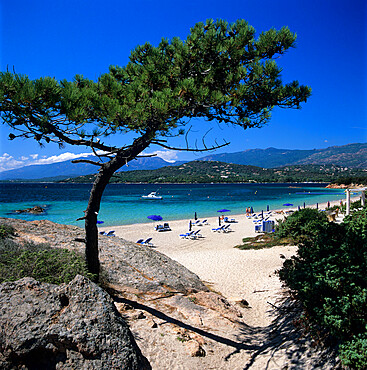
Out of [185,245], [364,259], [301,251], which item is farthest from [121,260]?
[185,245]

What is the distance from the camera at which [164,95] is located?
4008 millimetres

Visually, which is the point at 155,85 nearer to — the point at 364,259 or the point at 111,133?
the point at 111,133

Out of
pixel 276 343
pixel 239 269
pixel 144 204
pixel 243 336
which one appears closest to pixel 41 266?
pixel 243 336

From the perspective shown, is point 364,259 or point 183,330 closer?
point 364,259

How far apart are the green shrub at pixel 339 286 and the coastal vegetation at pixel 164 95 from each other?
2501 mm

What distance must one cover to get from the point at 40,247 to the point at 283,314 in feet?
17.5

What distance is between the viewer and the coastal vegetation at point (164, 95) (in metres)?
3.53

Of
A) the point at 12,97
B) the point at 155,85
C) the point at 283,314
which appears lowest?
the point at 283,314

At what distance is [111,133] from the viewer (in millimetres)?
4387

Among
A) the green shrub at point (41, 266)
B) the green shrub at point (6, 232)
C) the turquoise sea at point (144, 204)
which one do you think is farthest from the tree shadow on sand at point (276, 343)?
the turquoise sea at point (144, 204)

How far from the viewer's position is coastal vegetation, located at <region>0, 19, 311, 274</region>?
3525mm

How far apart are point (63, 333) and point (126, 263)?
4128mm

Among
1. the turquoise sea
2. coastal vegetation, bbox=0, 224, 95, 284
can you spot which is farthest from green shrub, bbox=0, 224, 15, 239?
the turquoise sea

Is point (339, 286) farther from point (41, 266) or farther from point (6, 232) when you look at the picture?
point (6, 232)
